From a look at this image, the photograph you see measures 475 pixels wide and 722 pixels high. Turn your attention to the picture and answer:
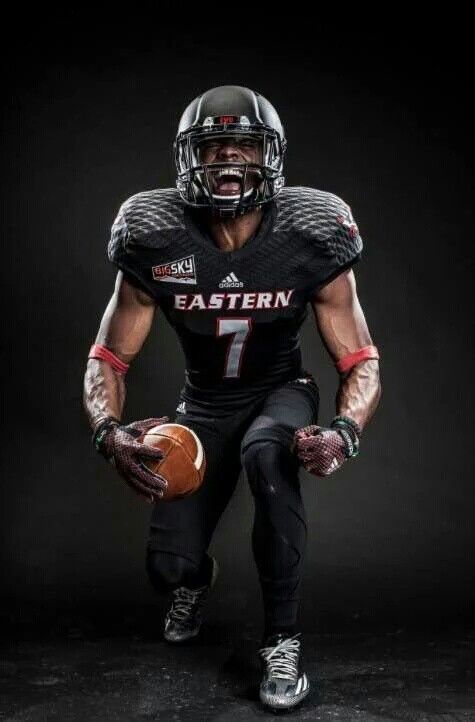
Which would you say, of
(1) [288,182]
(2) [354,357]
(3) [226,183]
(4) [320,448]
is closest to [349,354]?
(2) [354,357]

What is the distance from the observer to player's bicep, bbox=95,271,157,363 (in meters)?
4.39

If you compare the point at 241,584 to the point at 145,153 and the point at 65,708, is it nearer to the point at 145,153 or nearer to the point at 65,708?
the point at 65,708

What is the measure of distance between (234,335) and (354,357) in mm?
394

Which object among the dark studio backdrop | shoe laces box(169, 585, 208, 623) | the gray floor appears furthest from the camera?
the dark studio backdrop

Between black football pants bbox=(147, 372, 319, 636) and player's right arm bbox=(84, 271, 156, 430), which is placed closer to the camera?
black football pants bbox=(147, 372, 319, 636)

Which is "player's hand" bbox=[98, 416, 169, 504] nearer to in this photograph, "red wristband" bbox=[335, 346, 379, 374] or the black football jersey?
the black football jersey

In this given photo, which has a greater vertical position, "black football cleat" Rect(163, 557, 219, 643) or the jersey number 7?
the jersey number 7

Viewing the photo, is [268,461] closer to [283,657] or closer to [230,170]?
[283,657]

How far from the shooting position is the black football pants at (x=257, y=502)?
3.97 m

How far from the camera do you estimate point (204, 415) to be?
4508 millimetres

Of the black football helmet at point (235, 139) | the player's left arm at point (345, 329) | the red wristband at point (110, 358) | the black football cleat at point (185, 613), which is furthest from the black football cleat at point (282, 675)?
the black football helmet at point (235, 139)

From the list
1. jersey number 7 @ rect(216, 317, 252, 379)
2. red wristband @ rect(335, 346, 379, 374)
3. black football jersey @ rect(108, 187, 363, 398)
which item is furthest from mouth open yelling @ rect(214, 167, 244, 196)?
red wristband @ rect(335, 346, 379, 374)

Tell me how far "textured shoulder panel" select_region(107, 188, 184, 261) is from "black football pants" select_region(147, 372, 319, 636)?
23.9 inches

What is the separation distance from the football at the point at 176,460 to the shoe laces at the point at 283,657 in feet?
1.74
